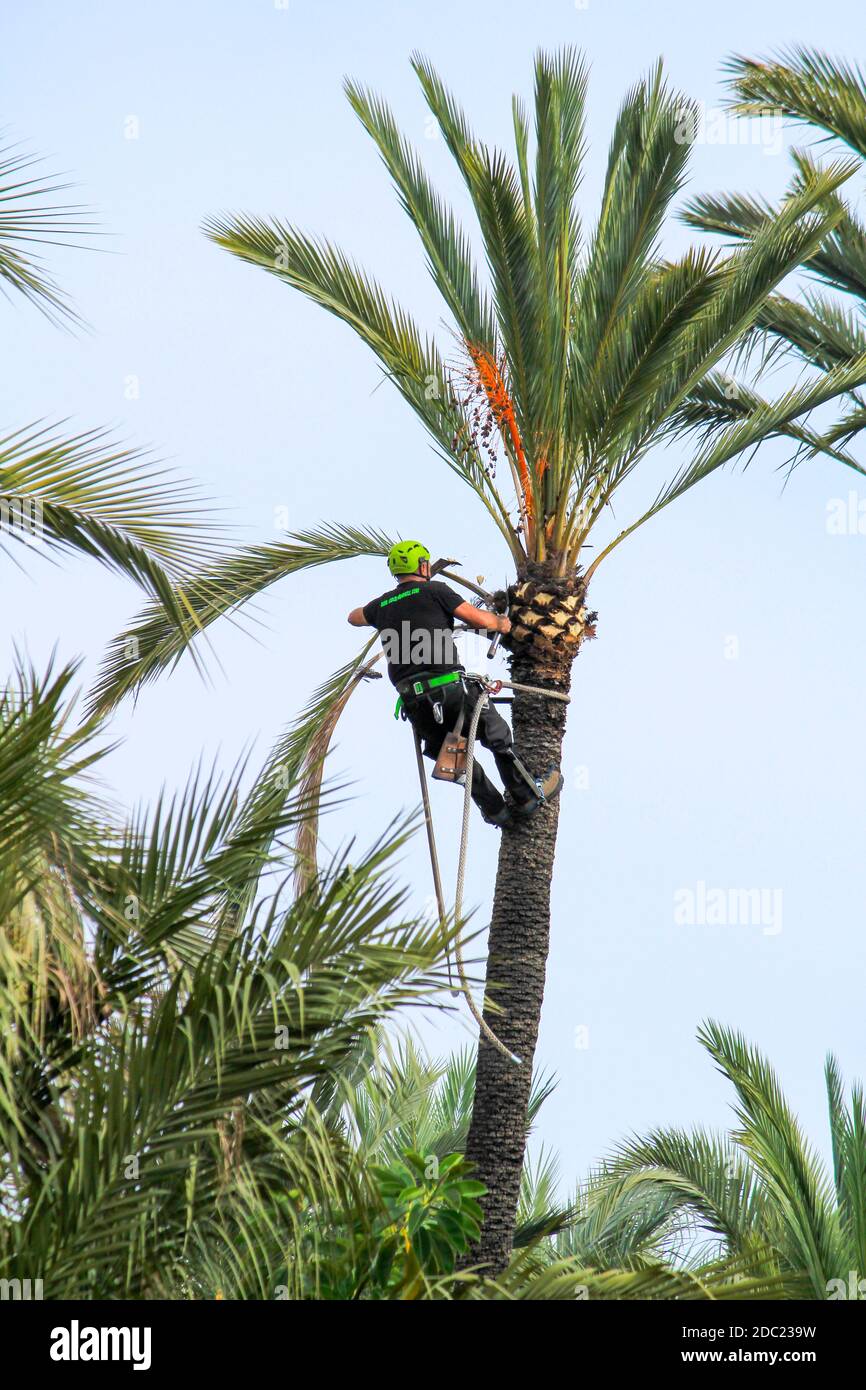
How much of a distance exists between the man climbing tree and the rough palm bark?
22.5 inches

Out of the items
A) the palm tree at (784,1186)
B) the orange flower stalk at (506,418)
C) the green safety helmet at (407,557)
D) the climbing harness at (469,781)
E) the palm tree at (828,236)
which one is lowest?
the palm tree at (784,1186)

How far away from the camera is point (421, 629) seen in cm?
901

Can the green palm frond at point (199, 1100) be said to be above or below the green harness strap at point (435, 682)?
below

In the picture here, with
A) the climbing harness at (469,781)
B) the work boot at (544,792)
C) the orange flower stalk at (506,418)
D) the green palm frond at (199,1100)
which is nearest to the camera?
the green palm frond at (199,1100)

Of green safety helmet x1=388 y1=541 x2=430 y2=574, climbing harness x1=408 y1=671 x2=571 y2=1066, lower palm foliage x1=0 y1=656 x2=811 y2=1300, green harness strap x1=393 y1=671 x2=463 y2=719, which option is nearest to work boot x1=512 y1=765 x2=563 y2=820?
climbing harness x1=408 y1=671 x2=571 y2=1066

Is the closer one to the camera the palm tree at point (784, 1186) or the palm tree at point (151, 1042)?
the palm tree at point (151, 1042)

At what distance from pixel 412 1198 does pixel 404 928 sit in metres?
1.43

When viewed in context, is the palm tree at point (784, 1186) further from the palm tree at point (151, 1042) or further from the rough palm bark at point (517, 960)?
the palm tree at point (151, 1042)

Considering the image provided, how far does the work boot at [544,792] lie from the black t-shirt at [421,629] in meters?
1.10

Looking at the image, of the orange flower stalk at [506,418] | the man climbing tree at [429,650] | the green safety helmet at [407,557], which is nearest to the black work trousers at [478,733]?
the man climbing tree at [429,650]

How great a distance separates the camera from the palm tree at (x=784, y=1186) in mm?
9180

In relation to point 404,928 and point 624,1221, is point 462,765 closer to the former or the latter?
point 404,928

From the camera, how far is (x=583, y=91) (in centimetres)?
1024
